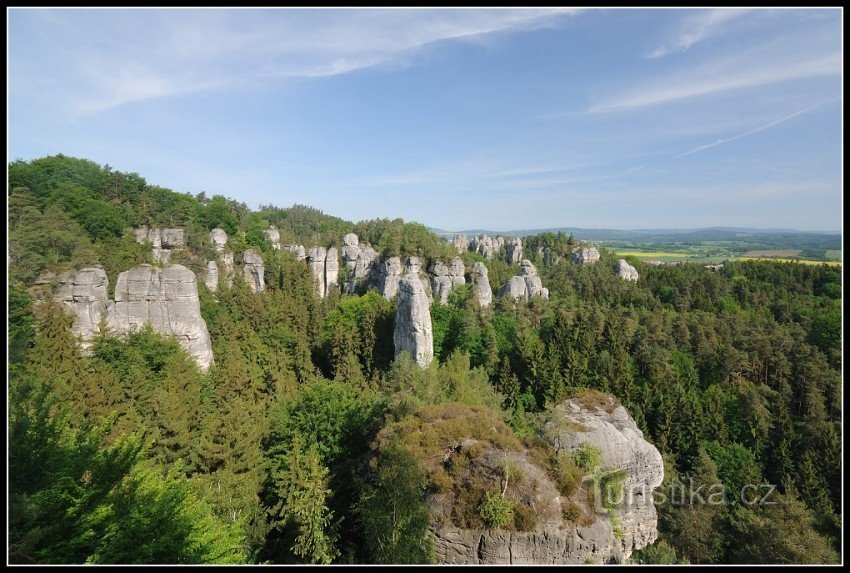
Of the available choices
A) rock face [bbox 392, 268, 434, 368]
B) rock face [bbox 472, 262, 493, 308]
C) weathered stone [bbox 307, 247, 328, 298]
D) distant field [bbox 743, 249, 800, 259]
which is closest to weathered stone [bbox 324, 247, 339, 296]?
weathered stone [bbox 307, 247, 328, 298]

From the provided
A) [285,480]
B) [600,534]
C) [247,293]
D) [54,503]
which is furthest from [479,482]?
[247,293]

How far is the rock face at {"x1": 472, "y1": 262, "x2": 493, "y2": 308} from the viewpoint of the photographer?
41.7 meters

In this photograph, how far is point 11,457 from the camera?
761 centimetres

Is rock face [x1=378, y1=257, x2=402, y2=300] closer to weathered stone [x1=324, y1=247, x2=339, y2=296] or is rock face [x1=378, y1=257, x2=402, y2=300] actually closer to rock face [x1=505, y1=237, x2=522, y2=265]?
weathered stone [x1=324, y1=247, x2=339, y2=296]

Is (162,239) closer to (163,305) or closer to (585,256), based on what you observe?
(163,305)

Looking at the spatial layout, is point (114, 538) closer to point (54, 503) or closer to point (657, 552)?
point (54, 503)

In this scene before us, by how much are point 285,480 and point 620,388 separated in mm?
21190

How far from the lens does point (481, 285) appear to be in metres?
42.4

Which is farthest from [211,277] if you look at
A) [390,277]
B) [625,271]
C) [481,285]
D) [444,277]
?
[625,271]

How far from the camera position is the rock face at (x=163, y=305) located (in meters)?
25.5

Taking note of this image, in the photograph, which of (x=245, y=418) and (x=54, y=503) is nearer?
(x=54, y=503)

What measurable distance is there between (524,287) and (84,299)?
1442 inches

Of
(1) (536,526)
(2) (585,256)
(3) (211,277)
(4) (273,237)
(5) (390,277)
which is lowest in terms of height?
(1) (536,526)

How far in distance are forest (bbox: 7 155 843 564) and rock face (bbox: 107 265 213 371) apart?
1.45m
